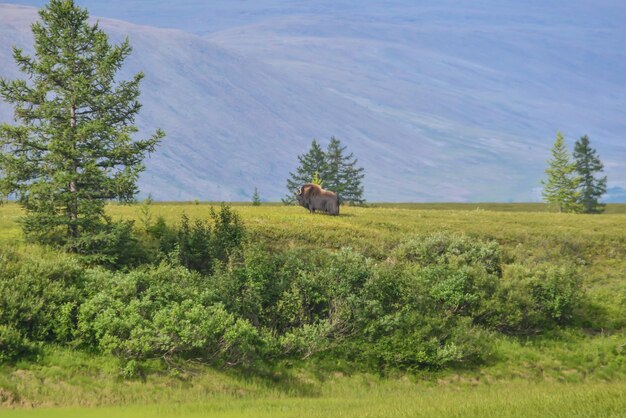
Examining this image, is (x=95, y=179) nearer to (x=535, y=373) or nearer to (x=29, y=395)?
(x=29, y=395)

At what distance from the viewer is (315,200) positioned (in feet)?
172

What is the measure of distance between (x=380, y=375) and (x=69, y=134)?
1687 centimetres

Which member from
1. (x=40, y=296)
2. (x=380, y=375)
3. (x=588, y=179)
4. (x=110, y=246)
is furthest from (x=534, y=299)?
(x=588, y=179)

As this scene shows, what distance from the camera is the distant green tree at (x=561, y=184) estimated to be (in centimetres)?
11825

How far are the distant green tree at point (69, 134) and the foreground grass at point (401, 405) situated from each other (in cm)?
1197

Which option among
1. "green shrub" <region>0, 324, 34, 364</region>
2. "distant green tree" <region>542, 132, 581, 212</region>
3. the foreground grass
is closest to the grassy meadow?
the foreground grass

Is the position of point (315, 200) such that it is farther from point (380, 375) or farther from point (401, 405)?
point (401, 405)

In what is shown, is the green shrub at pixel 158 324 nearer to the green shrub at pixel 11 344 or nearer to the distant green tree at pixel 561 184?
the green shrub at pixel 11 344

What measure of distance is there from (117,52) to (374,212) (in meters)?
24.8

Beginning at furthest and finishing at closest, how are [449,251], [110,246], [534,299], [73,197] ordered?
[449,251] < [534,299] < [110,246] < [73,197]

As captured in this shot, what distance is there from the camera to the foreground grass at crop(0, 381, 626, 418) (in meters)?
19.8

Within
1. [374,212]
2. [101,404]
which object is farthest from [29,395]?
[374,212]

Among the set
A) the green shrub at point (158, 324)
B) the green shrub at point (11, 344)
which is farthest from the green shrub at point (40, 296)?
the green shrub at point (158, 324)

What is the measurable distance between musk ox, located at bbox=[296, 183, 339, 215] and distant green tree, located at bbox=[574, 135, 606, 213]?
94.1 meters
